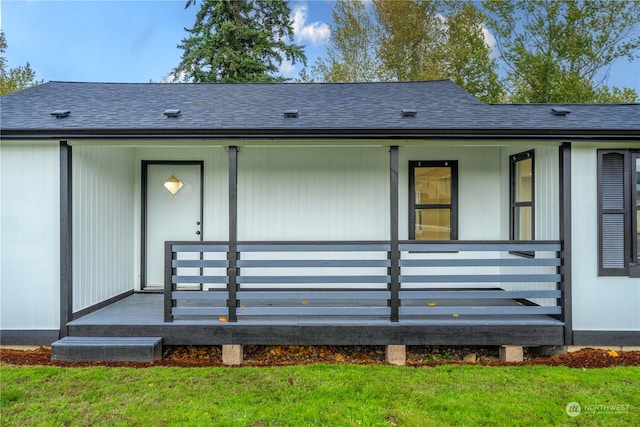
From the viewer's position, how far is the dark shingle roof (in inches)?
156

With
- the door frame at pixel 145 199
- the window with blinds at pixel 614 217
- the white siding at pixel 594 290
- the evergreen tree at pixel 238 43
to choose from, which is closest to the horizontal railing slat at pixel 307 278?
the door frame at pixel 145 199

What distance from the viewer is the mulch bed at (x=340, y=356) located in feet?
12.5

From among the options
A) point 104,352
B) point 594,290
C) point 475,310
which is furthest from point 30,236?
point 594,290

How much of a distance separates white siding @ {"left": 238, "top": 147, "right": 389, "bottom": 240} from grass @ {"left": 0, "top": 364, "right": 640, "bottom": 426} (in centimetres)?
217

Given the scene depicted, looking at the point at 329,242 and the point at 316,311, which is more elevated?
the point at 329,242

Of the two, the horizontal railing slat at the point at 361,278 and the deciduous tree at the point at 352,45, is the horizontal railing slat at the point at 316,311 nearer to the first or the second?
the horizontal railing slat at the point at 361,278

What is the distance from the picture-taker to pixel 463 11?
52.9 ft

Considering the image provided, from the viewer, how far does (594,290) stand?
404 cm

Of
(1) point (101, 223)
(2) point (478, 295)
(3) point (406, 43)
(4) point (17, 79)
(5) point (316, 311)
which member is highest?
(3) point (406, 43)

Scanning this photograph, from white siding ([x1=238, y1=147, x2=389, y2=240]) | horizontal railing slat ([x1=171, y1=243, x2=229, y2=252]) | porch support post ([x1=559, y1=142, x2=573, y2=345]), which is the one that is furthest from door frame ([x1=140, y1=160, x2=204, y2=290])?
porch support post ([x1=559, y1=142, x2=573, y2=345])

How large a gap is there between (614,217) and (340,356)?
333 cm

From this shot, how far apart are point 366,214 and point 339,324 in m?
1.92

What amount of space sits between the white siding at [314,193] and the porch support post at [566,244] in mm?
2166

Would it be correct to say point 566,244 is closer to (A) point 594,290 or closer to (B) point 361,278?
(A) point 594,290
